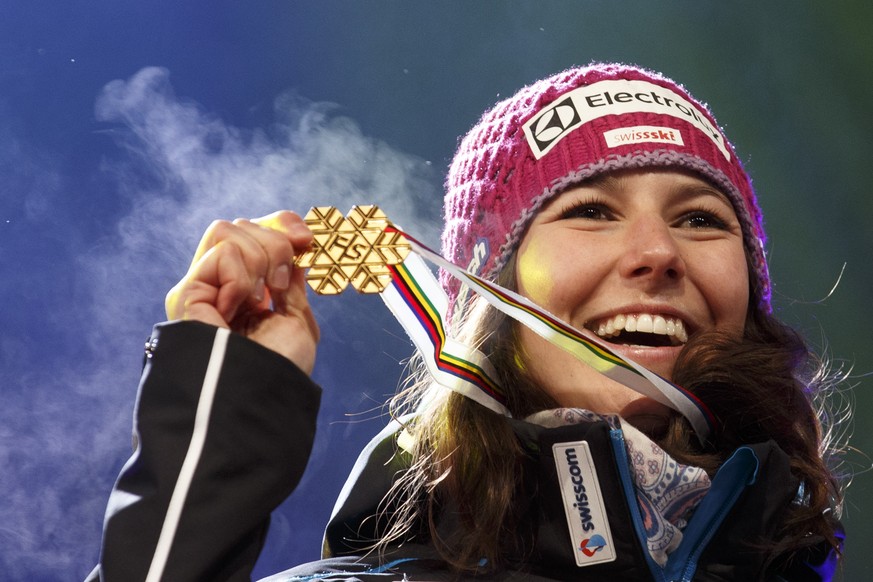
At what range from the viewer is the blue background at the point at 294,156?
226cm

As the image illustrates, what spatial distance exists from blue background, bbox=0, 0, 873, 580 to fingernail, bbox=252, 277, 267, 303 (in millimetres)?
1255

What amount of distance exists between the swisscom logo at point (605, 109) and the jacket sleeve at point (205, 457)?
2.97 feet

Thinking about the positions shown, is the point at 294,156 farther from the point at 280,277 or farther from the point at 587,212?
the point at 280,277

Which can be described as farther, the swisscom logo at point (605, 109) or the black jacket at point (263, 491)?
the swisscom logo at point (605, 109)

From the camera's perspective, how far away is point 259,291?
119cm

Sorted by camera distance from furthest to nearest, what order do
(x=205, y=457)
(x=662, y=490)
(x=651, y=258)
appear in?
(x=651, y=258) → (x=662, y=490) → (x=205, y=457)

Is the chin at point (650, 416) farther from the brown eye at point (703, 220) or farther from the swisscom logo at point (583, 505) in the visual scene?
the brown eye at point (703, 220)

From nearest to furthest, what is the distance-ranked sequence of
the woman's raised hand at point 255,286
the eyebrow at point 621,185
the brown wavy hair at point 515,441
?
the woman's raised hand at point 255,286 < the brown wavy hair at point 515,441 < the eyebrow at point 621,185

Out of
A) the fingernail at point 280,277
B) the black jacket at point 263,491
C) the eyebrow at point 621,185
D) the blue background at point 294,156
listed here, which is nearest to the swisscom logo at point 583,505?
the black jacket at point 263,491

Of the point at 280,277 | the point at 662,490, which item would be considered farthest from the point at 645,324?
the point at 280,277

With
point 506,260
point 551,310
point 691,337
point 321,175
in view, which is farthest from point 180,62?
point 691,337

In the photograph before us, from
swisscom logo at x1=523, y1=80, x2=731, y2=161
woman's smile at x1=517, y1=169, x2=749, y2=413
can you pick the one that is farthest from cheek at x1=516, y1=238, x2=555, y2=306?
swisscom logo at x1=523, y1=80, x2=731, y2=161

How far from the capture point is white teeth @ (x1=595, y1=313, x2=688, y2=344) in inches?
62.9

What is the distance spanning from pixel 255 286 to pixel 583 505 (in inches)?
21.3
